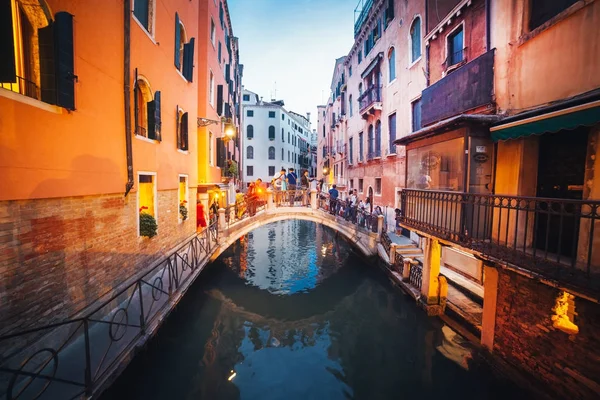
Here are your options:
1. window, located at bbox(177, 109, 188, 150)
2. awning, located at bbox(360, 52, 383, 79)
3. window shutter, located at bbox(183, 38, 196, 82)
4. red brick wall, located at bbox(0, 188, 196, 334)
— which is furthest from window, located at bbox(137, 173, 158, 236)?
awning, located at bbox(360, 52, 383, 79)

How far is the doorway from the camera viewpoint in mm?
4855

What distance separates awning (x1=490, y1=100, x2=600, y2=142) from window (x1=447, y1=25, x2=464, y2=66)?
13.3 feet

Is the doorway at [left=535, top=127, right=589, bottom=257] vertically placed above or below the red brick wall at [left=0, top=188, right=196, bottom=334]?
above

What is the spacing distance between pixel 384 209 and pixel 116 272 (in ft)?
39.1

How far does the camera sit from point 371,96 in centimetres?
1598

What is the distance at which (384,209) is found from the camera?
48.1 ft

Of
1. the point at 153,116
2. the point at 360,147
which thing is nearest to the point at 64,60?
the point at 153,116

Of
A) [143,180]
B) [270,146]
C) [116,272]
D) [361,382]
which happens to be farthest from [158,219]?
[270,146]

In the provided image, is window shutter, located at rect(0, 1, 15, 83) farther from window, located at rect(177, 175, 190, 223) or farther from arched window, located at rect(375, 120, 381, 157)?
arched window, located at rect(375, 120, 381, 157)

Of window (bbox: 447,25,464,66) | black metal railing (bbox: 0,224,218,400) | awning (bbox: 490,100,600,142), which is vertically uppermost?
window (bbox: 447,25,464,66)

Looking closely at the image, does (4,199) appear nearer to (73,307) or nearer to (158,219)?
(73,307)

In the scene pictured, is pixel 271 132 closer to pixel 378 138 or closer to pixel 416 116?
pixel 378 138

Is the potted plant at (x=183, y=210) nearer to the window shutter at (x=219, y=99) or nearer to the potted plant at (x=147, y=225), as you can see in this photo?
the potted plant at (x=147, y=225)

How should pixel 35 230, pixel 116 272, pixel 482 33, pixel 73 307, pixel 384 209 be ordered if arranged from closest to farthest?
pixel 35 230, pixel 73 307, pixel 116 272, pixel 482 33, pixel 384 209
